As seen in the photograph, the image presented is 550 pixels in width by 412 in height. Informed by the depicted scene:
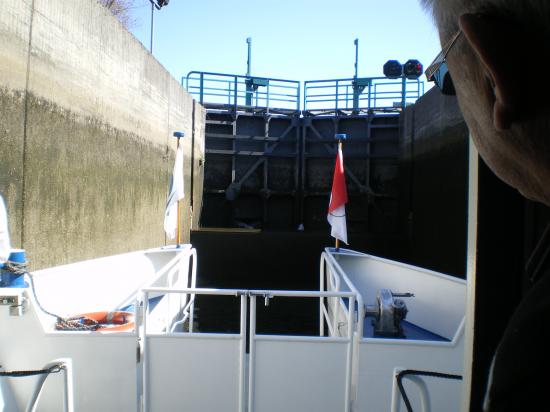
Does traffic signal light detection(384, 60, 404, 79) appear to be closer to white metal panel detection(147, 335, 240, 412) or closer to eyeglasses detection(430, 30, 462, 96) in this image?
white metal panel detection(147, 335, 240, 412)

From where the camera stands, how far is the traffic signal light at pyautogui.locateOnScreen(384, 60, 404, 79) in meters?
11.1

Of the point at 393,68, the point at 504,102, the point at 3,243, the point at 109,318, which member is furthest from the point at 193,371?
the point at 393,68

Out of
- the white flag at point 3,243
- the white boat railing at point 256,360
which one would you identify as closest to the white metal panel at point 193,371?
the white boat railing at point 256,360

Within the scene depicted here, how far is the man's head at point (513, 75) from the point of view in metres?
0.48

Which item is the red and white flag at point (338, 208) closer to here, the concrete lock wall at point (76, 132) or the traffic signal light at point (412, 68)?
the concrete lock wall at point (76, 132)

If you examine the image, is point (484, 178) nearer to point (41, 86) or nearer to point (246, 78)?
point (41, 86)

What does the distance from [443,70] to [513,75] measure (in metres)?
0.41

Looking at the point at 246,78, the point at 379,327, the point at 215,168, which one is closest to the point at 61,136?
the point at 379,327

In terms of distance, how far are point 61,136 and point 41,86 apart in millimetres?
577

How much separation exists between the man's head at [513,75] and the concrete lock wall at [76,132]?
4032 mm

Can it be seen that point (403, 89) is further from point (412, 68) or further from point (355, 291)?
point (355, 291)

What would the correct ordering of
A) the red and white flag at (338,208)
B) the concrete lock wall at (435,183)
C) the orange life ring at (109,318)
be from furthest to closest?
the concrete lock wall at (435,183) < the red and white flag at (338,208) < the orange life ring at (109,318)

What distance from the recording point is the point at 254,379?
2.48 metres

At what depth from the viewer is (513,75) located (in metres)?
0.50
